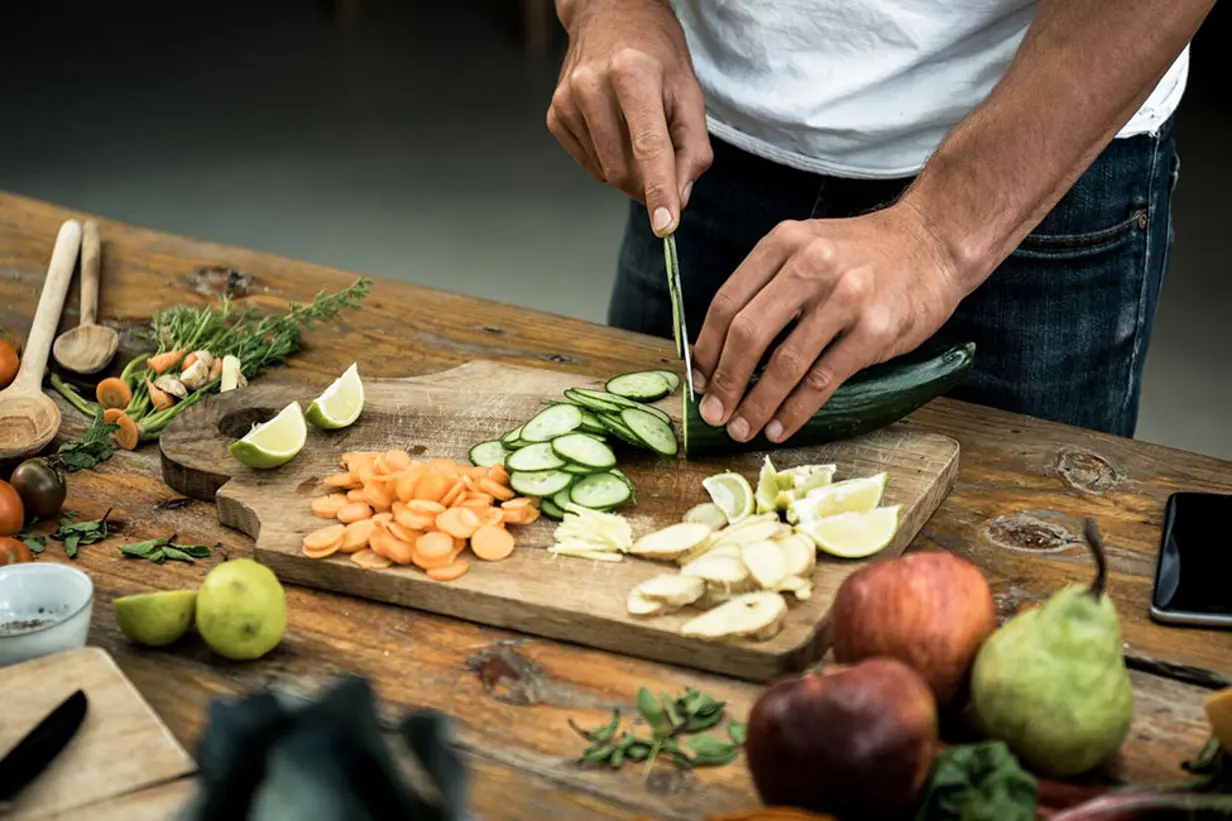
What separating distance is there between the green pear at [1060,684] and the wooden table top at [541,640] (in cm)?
17


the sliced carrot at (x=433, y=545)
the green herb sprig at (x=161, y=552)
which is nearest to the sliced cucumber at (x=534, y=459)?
the sliced carrot at (x=433, y=545)

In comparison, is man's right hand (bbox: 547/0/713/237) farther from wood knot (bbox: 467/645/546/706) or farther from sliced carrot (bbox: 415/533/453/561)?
wood knot (bbox: 467/645/546/706)

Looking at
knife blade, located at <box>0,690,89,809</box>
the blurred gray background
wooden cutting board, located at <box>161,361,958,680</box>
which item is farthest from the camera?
the blurred gray background

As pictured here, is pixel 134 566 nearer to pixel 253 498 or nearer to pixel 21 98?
pixel 253 498

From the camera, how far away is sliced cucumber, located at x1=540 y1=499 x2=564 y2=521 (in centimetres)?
227

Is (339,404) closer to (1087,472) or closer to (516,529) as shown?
(516,529)

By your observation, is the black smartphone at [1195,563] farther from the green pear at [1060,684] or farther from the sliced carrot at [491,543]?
the sliced carrot at [491,543]

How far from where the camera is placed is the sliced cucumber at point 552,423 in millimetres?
2428

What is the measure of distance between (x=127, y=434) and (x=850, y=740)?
159 cm

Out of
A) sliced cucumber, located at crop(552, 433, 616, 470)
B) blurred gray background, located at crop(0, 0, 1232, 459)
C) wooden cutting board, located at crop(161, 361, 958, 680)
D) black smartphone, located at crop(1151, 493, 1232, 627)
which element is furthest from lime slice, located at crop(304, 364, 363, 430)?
blurred gray background, located at crop(0, 0, 1232, 459)

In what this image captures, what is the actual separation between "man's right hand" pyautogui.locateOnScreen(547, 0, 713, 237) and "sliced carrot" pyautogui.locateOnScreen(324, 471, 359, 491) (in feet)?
2.17

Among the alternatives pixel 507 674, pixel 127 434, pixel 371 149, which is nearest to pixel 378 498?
pixel 507 674

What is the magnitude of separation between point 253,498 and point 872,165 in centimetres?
131

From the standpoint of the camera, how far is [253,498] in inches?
91.0
